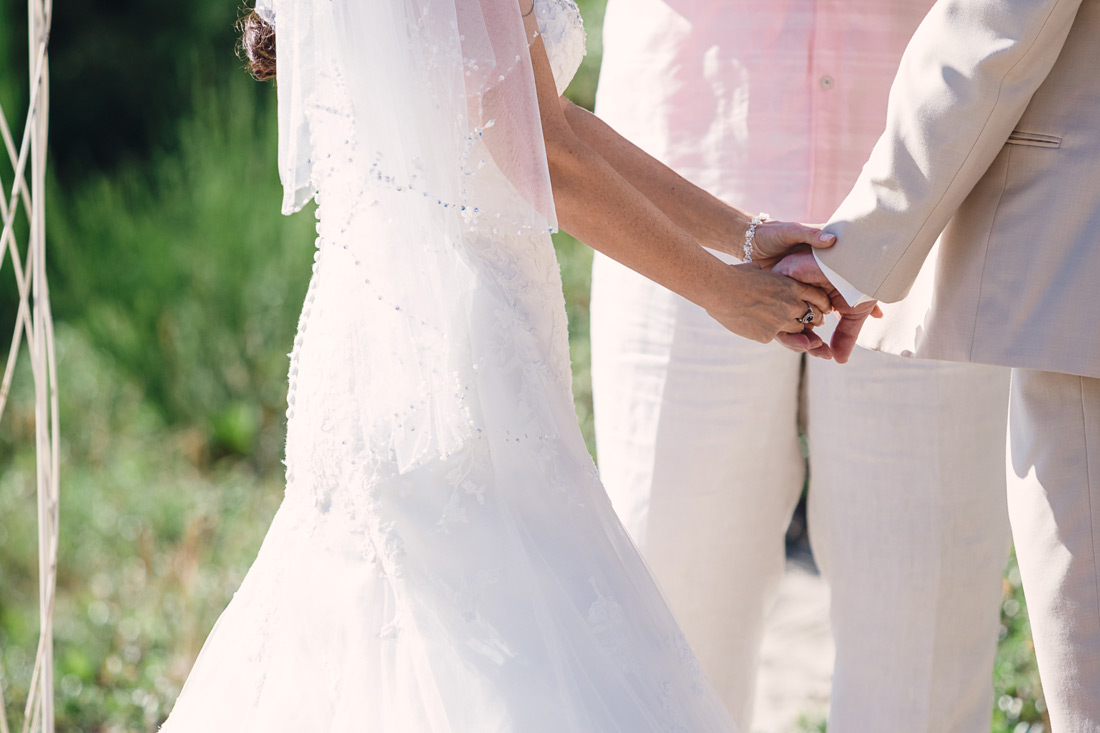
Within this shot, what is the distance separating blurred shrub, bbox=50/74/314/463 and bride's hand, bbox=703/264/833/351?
2.92 metres

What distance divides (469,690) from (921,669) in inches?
40.7

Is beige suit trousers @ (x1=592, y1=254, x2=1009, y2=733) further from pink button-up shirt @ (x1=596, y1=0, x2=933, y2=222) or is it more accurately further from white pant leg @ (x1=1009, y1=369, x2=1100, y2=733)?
white pant leg @ (x1=1009, y1=369, x2=1100, y2=733)

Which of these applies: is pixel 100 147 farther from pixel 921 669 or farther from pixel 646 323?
pixel 921 669

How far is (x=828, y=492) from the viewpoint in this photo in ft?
7.16

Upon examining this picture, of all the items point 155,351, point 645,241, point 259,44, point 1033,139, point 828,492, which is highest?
point 155,351

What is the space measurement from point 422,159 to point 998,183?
2.72ft

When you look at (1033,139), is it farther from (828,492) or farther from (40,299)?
(40,299)

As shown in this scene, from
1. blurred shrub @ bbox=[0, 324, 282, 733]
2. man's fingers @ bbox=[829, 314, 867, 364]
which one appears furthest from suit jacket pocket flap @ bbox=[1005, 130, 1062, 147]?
blurred shrub @ bbox=[0, 324, 282, 733]

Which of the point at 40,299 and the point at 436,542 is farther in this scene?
the point at 40,299

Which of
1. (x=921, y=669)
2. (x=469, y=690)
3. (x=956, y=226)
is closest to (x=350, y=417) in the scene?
(x=469, y=690)

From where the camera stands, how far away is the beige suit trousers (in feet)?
6.90

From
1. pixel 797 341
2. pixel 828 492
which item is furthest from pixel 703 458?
pixel 797 341

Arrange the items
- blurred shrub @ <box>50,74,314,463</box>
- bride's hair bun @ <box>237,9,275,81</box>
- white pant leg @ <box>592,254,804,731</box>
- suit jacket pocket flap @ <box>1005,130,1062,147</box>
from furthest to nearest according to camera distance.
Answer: blurred shrub @ <box>50,74,314,463</box> → white pant leg @ <box>592,254,804,731</box> → bride's hair bun @ <box>237,9,275,81</box> → suit jacket pocket flap @ <box>1005,130,1062,147</box>

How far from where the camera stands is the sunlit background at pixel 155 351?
3.25 metres
